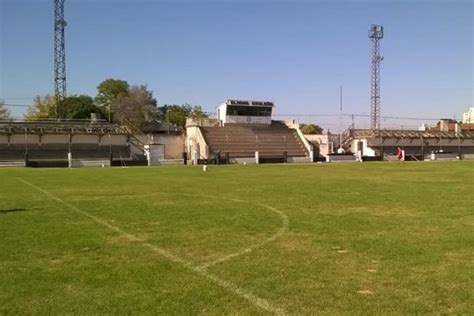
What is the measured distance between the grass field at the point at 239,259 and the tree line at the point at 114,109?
273ft

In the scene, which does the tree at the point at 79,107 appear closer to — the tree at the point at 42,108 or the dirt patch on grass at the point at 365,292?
the tree at the point at 42,108


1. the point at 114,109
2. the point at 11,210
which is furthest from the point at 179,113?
the point at 11,210

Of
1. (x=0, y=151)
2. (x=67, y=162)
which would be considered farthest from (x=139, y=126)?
(x=67, y=162)

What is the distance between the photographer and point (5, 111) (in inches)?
4013

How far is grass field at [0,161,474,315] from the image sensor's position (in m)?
6.00

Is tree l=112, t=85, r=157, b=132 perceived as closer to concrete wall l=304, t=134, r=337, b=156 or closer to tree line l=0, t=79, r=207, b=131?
tree line l=0, t=79, r=207, b=131

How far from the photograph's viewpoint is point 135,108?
4190 inches

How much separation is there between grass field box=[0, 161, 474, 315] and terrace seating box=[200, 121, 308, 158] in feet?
195

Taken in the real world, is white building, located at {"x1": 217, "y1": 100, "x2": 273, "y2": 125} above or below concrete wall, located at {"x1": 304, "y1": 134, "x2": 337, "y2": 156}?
above

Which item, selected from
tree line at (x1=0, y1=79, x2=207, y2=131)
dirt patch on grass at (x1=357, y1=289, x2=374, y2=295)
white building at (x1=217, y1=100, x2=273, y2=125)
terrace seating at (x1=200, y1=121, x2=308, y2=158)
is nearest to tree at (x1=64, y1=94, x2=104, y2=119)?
tree line at (x1=0, y1=79, x2=207, y2=131)

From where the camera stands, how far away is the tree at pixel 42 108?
10409 cm

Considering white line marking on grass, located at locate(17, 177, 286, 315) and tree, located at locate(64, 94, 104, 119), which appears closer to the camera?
white line marking on grass, located at locate(17, 177, 286, 315)

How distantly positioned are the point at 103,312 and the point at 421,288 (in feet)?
12.1

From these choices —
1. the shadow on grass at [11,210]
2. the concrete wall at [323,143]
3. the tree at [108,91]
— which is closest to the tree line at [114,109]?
the tree at [108,91]
